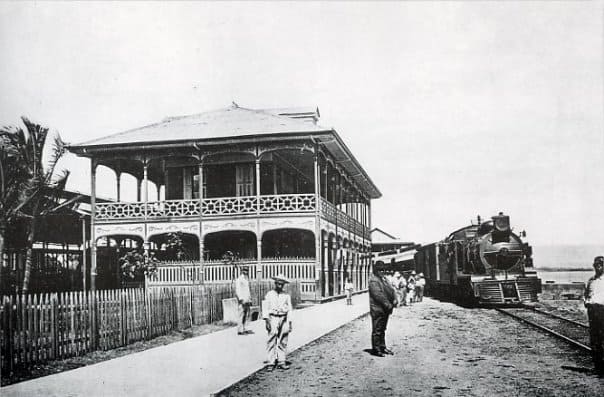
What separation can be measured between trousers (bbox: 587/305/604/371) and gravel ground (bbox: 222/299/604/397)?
0.66 ft

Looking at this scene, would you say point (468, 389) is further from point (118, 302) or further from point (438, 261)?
point (438, 261)

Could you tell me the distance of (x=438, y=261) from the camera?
94.8 ft

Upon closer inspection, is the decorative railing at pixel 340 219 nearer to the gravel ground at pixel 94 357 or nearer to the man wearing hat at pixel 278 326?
the gravel ground at pixel 94 357

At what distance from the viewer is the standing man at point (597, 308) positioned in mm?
8727

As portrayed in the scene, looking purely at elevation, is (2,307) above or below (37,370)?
above

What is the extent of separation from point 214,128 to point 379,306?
1772cm

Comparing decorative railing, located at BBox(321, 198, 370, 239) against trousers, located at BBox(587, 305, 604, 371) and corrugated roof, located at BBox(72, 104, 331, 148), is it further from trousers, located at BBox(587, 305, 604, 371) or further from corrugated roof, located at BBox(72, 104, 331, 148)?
trousers, located at BBox(587, 305, 604, 371)

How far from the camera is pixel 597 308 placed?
8.81 m

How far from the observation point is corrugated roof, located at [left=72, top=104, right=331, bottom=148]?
2561cm

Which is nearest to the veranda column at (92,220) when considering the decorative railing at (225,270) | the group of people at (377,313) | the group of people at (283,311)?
the decorative railing at (225,270)

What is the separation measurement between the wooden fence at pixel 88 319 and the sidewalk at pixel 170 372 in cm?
98

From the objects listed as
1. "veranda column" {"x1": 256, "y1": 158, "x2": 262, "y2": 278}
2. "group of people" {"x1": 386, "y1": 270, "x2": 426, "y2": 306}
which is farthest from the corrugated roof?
"group of people" {"x1": 386, "y1": 270, "x2": 426, "y2": 306}

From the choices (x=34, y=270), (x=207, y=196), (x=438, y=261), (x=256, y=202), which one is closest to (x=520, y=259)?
(x=438, y=261)

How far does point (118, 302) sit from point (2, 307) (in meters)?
3.05
